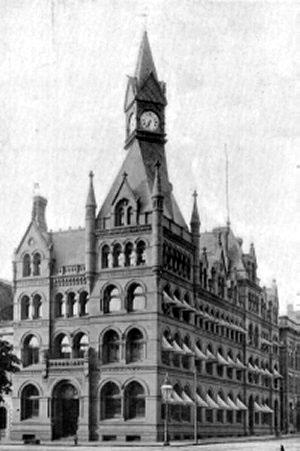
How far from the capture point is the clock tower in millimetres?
72625

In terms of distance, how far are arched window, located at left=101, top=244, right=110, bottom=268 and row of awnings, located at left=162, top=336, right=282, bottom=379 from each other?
7662 mm

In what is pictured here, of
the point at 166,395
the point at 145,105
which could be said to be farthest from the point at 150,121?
the point at 166,395

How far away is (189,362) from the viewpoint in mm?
71688

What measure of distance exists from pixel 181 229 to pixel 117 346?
480 inches

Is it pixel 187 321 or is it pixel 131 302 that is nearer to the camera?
pixel 131 302

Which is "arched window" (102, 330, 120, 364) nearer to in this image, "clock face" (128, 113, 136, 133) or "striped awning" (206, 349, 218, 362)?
"striped awning" (206, 349, 218, 362)

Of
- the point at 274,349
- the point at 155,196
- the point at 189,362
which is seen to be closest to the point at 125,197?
the point at 155,196

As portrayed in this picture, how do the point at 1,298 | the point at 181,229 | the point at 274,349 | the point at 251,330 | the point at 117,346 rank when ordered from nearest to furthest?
the point at 117,346 < the point at 181,229 < the point at 1,298 < the point at 251,330 < the point at 274,349

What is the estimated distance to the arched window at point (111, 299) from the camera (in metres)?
65.9

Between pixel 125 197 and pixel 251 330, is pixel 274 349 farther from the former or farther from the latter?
pixel 125 197

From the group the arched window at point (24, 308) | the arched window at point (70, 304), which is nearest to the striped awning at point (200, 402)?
the arched window at point (70, 304)

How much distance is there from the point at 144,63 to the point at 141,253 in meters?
19.2

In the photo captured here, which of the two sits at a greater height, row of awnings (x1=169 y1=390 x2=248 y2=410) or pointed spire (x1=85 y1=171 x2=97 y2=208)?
pointed spire (x1=85 y1=171 x2=97 y2=208)

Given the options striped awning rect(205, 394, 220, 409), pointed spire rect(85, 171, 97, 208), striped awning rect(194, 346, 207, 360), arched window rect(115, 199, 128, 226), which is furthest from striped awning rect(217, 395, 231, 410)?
pointed spire rect(85, 171, 97, 208)
